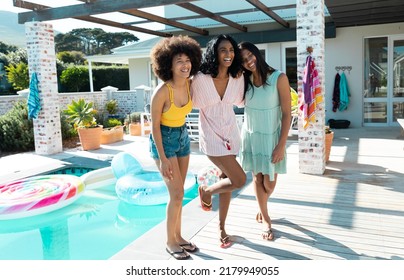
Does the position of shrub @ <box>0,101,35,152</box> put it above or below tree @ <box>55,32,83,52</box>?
below

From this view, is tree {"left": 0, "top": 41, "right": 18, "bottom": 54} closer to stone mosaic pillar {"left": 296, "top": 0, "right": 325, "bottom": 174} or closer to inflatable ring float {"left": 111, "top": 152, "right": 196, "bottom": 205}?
inflatable ring float {"left": 111, "top": 152, "right": 196, "bottom": 205}

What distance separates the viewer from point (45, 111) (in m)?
7.84

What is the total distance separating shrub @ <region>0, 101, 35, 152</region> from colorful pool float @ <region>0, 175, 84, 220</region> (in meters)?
3.38

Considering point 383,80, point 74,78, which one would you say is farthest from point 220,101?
point 74,78

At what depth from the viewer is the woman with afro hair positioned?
8.59 ft

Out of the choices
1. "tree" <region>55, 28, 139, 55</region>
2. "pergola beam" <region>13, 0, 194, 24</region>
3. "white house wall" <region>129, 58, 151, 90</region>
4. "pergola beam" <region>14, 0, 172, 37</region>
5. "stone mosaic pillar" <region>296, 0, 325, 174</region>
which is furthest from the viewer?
"tree" <region>55, 28, 139, 55</region>

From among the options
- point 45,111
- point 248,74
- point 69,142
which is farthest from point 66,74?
point 248,74

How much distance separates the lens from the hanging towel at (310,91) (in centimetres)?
509

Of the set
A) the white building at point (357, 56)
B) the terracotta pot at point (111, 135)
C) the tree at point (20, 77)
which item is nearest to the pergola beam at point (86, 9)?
the terracotta pot at point (111, 135)

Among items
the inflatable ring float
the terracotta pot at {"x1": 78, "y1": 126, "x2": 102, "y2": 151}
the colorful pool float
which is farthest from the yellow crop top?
the terracotta pot at {"x1": 78, "y1": 126, "x2": 102, "y2": 151}

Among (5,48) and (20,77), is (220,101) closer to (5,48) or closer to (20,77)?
(20,77)

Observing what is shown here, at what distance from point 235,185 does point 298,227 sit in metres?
0.89

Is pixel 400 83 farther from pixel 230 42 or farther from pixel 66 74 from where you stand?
pixel 66 74

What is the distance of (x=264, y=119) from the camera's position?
2.97 meters
